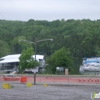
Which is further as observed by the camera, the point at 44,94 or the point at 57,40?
the point at 57,40

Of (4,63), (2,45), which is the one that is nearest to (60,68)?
(4,63)

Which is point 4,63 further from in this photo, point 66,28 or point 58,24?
point 58,24

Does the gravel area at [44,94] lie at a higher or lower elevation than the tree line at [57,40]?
lower

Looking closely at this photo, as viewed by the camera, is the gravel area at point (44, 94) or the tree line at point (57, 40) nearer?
the gravel area at point (44, 94)

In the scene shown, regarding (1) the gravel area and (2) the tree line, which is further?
(2) the tree line

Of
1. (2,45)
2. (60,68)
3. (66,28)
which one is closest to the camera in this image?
(60,68)

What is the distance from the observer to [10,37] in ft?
513

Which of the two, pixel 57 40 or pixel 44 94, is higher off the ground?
pixel 57 40

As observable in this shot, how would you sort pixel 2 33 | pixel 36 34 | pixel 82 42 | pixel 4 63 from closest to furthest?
pixel 4 63, pixel 82 42, pixel 2 33, pixel 36 34

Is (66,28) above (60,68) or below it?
above

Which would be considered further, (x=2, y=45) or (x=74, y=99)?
(x=2, y=45)

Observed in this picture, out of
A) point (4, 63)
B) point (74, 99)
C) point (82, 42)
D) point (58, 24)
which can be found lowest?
point (74, 99)

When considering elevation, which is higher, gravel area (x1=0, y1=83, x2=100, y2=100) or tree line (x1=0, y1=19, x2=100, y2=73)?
tree line (x1=0, y1=19, x2=100, y2=73)

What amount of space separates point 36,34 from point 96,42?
114 feet
